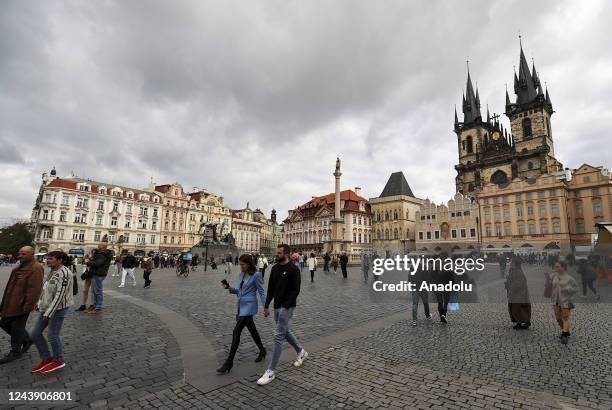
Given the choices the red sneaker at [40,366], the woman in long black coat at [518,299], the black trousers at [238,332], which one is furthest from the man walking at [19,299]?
the woman in long black coat at [518,299]

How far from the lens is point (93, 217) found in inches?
2333

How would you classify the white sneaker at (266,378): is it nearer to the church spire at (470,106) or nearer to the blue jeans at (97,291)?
the blue jeans at (97,291)

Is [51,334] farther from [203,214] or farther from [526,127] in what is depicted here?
[526,127]

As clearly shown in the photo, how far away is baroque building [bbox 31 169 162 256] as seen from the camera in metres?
54.3

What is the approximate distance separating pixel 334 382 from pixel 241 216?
283 ft

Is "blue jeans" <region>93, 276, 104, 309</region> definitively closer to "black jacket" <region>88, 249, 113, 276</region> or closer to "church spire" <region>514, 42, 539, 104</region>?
"black jacket" <region>88, 249, 113, 276</region>

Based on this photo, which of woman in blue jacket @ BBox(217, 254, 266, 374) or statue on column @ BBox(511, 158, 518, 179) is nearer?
woman in blue jacket @ BBox(217, 254, 266, 374)

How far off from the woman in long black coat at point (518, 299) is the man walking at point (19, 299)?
9.51 meters

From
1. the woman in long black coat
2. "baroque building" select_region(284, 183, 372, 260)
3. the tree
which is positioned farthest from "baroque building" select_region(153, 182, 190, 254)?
the woman in long black coat

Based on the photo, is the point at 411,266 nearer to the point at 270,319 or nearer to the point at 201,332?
the point at 270,319

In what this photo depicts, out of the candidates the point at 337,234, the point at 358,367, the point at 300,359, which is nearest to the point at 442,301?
the point at 358,367

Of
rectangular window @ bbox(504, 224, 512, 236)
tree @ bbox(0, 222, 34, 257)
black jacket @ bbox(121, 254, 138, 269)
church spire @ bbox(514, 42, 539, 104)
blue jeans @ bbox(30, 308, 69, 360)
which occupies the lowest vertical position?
blue jeans @ bbox(30, 308, 69, 360)

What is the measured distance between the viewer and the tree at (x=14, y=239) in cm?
5769

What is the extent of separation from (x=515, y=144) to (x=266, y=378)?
8359 cm
